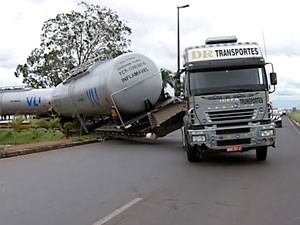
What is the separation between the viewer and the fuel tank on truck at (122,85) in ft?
74.6

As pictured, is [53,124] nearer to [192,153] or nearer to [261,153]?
[192,153]

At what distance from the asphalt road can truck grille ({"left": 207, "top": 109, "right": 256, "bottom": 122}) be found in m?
1.31

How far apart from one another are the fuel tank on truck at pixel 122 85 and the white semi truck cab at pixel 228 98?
8139mm

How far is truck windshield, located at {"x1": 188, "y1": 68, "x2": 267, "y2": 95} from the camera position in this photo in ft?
46.9

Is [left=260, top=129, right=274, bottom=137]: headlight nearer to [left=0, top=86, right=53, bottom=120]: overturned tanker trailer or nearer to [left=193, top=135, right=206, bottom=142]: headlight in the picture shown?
[left=193, top=135, right=206, bottom=142]: headlight

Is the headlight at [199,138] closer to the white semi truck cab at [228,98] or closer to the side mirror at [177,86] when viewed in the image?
the white semi truck cab at [228,98]

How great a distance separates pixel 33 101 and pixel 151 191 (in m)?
30.9

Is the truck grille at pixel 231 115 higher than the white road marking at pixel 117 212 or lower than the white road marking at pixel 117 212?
higher

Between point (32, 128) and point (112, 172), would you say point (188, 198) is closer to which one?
point (112, 172)

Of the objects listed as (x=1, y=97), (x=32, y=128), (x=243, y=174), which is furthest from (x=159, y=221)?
(x=1, y=97)

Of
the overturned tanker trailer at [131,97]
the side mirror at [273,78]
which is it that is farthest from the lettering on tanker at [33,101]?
the side mirror at [273,78]

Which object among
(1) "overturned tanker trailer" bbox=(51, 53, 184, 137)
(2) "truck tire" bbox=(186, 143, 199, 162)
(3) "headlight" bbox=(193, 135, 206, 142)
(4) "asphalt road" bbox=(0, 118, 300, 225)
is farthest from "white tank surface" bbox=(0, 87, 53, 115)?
(3) "headlight" bbox=(193, 135, 206, 142)

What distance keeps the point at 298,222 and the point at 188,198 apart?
246cm

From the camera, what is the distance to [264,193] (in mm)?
9672
